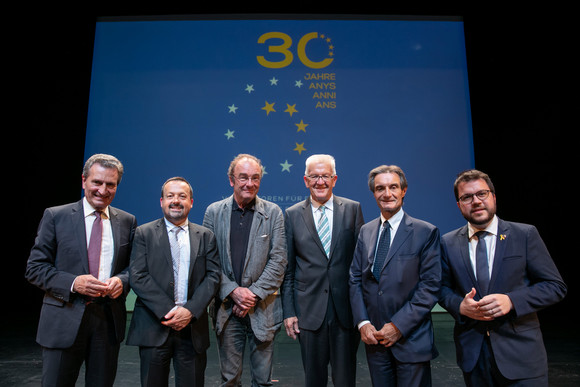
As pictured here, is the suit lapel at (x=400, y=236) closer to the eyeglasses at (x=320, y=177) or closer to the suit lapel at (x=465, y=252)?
the suit lapel at (x=465, y=252)

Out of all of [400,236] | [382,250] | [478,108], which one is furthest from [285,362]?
[478,108]

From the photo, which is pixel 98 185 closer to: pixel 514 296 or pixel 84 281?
pixel 84 281

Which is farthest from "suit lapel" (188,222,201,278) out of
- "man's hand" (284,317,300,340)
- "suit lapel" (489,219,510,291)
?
"suit lapel" (489,219,510,291)

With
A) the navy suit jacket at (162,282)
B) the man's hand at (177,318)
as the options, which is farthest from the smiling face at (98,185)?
the man's hand at (177,318)

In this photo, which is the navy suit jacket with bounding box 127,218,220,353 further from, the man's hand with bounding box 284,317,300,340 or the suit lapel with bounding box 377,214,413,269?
the suit lapel with bounding box 377,214,413,269

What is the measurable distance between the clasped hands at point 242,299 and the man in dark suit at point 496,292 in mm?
1079

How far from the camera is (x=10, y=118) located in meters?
5.33

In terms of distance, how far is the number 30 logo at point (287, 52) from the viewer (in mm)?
4875

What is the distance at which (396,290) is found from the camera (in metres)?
1.89

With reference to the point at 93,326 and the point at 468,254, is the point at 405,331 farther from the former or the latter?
the point at 93,326

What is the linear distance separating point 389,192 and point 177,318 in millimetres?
1354

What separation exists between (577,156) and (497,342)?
5137 millimetres

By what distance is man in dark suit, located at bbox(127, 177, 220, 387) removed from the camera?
1963mm

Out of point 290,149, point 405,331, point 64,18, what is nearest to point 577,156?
point 290,149
